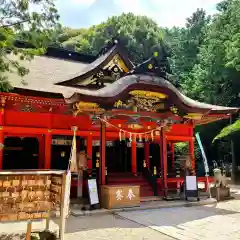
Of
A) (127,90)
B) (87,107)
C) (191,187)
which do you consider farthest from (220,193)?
(87,107)

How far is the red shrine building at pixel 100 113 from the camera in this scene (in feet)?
32.7

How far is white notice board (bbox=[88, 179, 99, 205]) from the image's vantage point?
9.35m

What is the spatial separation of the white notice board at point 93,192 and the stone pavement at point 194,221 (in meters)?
1.08

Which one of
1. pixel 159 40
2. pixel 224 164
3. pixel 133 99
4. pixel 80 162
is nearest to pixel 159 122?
pixel 133 99

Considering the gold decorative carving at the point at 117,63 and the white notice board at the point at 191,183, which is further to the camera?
the gold decorative carving at the point at 117,63

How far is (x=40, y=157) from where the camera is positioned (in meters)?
12.2

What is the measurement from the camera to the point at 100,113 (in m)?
10.1

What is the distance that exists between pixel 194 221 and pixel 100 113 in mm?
4750

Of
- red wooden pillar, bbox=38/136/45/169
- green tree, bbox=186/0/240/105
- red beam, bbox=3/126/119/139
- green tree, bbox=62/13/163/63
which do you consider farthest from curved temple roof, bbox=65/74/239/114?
green tree, bbox=62/13/163/63

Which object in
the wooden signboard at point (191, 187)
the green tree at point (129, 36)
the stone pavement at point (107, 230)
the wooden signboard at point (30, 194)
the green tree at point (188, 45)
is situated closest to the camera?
the wooden signboard at point (30, 194)

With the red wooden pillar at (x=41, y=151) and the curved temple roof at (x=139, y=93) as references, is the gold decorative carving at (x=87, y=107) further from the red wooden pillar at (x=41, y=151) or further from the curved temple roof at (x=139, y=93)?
the red wooden pillar at (x=41, y=151)

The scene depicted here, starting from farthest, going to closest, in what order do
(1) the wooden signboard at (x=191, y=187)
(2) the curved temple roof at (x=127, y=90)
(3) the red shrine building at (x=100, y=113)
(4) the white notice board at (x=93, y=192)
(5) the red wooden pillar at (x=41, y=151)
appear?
(5) the red wooden pillar at (x=41, y=151)
(1) the wooden signboard at (x=191, y=187)
(3) the red shrine building at (x=100, y=113)
(4) the white notice board at (x=93, y=192)
(2) the curved temple roof at (x=127, y=90)

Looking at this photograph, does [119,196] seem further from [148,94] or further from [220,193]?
[220,193]

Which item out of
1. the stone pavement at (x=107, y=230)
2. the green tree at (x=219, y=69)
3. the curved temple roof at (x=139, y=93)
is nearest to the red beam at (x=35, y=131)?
the curved temple roof at (x=139, y=93)
